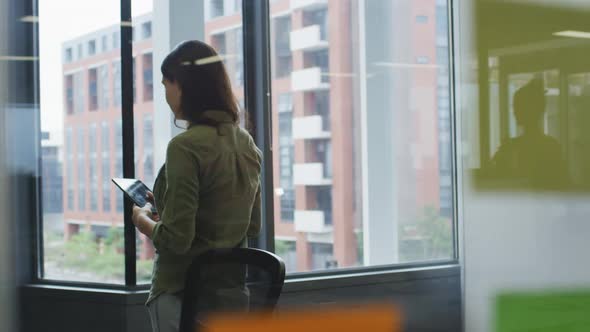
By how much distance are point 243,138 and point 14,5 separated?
1544 mm

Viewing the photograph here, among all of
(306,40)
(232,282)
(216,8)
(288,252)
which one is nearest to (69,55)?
(216,8)

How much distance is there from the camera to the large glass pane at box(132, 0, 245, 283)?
2.57 meters

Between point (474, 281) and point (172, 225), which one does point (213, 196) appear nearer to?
point (172, 225)

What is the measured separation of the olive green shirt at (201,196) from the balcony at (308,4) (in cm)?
113

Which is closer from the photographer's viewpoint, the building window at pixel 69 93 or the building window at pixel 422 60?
the building window at pixel 422 60

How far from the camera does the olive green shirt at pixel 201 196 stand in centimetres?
133

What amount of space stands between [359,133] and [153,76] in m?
0.84

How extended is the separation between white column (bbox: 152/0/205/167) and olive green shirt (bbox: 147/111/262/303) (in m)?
1.03

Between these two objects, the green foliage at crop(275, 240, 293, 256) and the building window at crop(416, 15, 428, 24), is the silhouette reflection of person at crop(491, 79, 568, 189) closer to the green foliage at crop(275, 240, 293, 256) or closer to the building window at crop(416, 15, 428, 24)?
the building window at crop(416, 15, 428, 24)

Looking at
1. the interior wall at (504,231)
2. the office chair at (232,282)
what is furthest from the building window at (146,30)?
the interior wall at (504,231)

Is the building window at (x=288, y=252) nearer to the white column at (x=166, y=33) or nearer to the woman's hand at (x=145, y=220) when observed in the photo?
the white column at (x=166, y=33)

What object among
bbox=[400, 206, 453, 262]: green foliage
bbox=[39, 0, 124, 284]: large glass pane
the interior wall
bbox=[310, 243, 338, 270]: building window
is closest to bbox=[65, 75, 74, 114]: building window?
bbox=[39, 0, 124, 284]: large glass pane

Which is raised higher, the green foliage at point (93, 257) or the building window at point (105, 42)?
the building window at point (105, 42)

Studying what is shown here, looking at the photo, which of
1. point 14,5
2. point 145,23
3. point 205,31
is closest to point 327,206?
point 205,31
